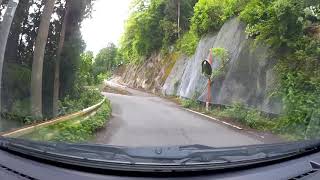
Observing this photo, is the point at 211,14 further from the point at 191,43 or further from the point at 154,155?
the point at 154,155

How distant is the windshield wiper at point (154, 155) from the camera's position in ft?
8.50

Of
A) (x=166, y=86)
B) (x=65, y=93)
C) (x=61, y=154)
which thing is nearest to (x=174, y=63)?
(x=166, y=86)

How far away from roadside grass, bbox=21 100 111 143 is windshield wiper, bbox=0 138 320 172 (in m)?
3.03

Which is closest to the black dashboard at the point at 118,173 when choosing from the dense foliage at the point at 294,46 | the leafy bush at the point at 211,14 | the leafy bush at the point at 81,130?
the leafy bush at the point at 81,130

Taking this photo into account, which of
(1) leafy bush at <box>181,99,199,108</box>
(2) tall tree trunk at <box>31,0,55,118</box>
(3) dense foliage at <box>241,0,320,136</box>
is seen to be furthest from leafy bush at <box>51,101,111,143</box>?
(1) leafy bush at <box>181,99,199,108</box>

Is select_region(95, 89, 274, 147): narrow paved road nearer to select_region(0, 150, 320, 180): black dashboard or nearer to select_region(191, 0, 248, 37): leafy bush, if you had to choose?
select_region(0, 150, 320, 180): black dashboard

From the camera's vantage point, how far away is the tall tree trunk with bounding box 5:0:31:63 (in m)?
14.7

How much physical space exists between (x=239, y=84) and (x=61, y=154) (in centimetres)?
1248

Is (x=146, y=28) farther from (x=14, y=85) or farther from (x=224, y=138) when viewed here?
(x=224, y=138)

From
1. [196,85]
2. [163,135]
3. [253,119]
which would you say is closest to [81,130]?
[163,135]

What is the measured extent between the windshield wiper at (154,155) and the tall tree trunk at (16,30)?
12096 millimetres

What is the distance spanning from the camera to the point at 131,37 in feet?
124

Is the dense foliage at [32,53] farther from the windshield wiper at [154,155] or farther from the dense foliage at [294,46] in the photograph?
the windshield wiper at [154,155]

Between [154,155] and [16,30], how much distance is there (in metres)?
13.0
